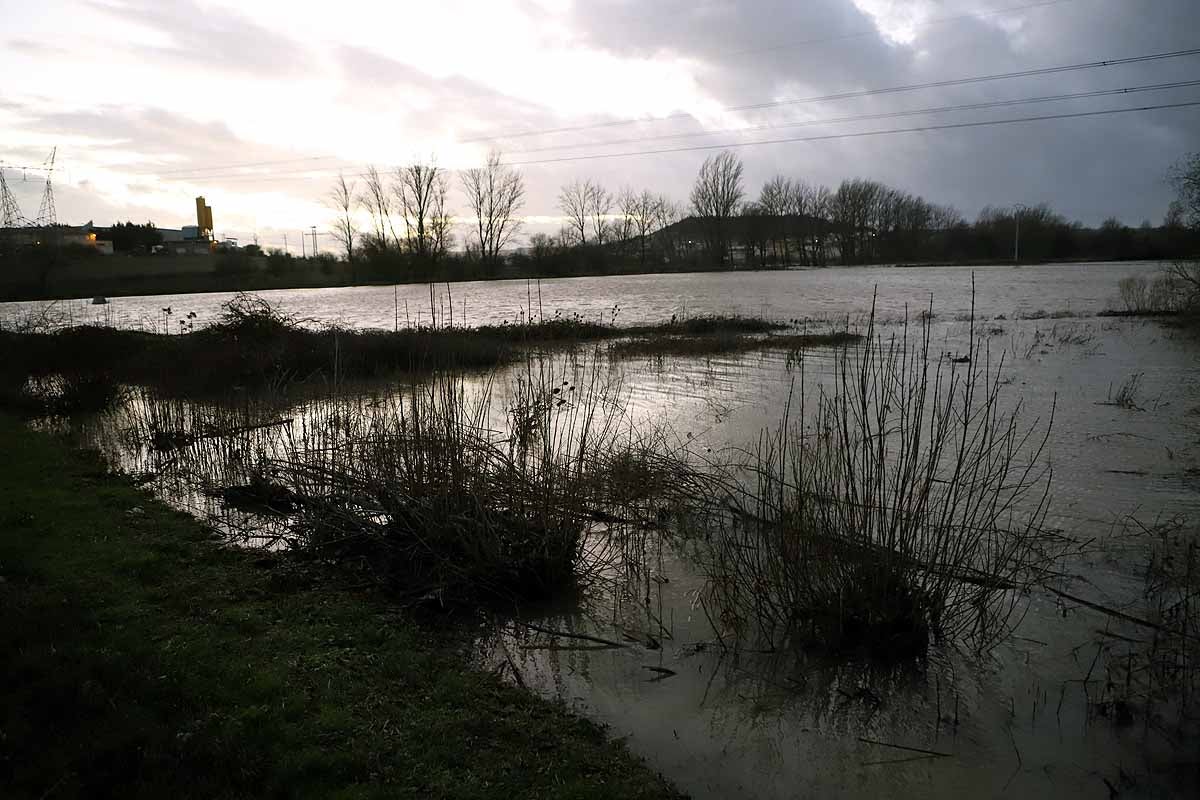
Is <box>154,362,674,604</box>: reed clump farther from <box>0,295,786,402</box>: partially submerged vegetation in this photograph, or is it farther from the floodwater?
<box>0,295,786,402</box>: partially submerged vegetation

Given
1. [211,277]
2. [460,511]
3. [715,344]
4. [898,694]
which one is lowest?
[898,694]

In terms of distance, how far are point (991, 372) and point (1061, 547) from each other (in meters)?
11.8

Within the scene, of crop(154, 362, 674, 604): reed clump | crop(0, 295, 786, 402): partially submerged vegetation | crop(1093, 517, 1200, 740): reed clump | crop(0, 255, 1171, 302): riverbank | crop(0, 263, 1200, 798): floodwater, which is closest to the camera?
crop(0, 263, 1200, 798): floodwater

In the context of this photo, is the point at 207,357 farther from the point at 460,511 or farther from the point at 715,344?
the point at 715,344

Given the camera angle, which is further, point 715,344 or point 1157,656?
point 715,344

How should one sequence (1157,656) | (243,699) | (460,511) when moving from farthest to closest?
(460,511) → (1157,656) → (243,699)

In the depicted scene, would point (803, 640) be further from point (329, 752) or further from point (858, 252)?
point (858, 252)

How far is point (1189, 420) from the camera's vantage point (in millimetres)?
11758

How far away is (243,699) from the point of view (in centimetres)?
384

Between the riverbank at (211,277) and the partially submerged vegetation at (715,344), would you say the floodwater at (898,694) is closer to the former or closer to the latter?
the partially submerged vegetation at (715,344)

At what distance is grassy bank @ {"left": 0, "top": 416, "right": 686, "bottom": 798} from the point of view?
10.5 feet

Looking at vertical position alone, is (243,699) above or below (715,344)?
below

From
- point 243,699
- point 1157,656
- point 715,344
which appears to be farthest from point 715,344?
point 243,699

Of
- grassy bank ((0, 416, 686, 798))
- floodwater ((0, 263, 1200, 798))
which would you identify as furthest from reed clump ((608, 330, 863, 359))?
grassy bank ((0, 416, 686, 798))
